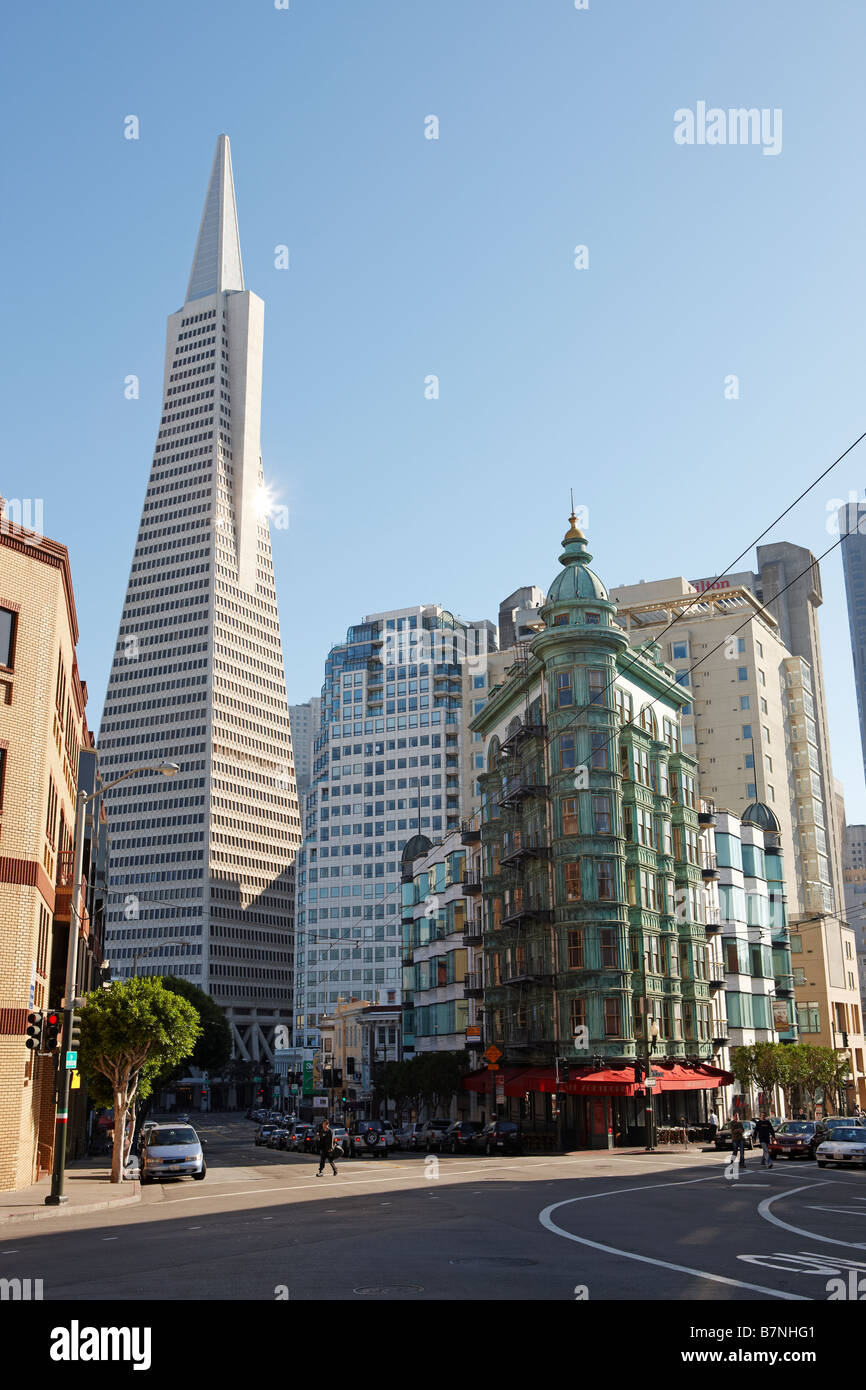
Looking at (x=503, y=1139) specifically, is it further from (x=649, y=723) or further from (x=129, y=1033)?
(x=649, y=723)

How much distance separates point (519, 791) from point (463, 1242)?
44.5 m

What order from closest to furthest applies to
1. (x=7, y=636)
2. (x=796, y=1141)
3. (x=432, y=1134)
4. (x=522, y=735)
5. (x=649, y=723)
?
(x=7, y=636)
(x=796, y=1141)
(x=432, y=1134)
(x=522, y=735)
(x=649, y=723)

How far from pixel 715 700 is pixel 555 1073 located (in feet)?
226

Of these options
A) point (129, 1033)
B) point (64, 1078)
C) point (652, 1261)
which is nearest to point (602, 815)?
point (129, 1033)

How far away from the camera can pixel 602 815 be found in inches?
2341

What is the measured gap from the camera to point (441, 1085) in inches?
2977

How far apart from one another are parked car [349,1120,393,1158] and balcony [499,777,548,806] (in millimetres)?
17817

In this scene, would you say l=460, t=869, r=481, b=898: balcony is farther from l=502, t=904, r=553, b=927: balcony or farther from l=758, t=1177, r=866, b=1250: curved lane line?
l=758, t=1177, r=866, b=1250: curved lane line

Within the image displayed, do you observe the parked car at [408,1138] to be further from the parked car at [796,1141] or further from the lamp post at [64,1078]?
the lamp post at [64,1078]

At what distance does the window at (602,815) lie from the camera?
194 ft

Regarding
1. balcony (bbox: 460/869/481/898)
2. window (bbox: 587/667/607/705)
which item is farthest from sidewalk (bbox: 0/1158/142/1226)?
balcony (bbox: 460/869/481/898)

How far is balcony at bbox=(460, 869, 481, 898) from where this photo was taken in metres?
74.1
